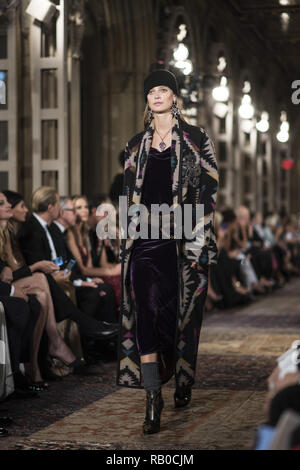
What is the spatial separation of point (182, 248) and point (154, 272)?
0.21 metres

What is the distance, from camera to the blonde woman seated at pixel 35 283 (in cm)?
532

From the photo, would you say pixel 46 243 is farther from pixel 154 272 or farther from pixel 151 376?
pixel 151 376

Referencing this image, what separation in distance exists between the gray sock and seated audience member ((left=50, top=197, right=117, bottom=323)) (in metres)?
2.19

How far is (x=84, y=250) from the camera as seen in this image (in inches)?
271

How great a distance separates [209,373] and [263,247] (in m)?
7.75

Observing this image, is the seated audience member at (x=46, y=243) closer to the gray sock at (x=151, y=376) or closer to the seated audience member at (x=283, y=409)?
the gray sock at (x=151, y=376)

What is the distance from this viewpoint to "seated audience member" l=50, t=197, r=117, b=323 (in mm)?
6309

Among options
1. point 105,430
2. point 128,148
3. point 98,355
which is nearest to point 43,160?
point 98,355

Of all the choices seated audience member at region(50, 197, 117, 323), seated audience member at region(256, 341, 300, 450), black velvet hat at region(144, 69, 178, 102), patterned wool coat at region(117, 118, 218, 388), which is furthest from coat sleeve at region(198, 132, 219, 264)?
seated audience member at region(50, 197, 117, 323)

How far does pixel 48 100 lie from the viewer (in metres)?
7.91

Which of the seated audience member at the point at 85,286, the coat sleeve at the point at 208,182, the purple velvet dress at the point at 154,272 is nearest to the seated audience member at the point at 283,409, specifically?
the purple velvet dress at the point at 154,272

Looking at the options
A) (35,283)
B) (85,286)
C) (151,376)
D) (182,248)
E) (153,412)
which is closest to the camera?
(153,412)

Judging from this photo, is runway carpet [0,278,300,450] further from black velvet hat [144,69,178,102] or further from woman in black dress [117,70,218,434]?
black velvet hat [144,69,178,102]

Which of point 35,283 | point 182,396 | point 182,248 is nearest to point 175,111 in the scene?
point 182,248
